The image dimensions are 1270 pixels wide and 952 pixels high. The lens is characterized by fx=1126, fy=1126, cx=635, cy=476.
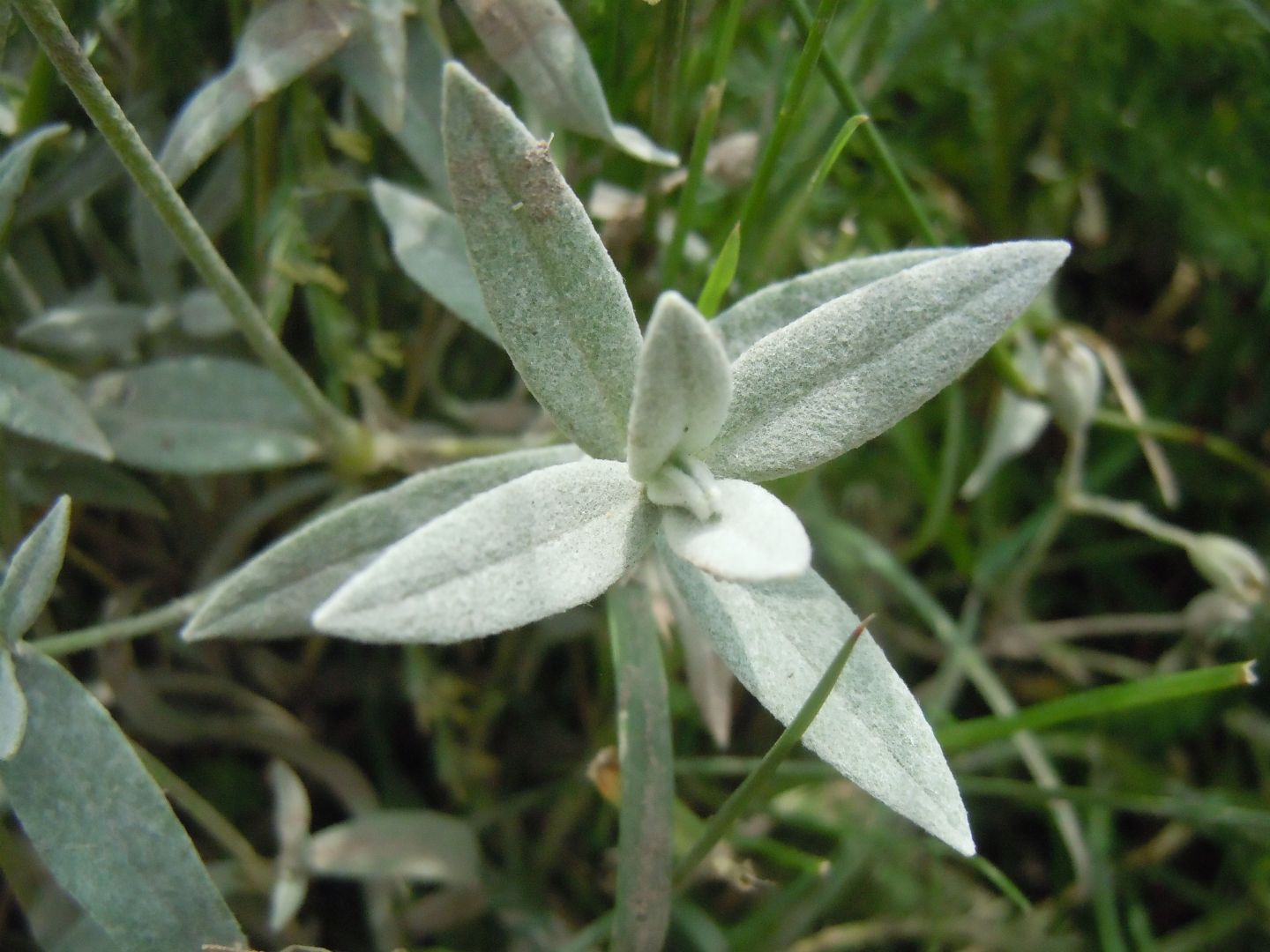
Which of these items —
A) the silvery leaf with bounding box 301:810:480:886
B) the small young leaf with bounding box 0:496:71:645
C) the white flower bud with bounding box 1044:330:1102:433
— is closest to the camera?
the small young leaf with bounding box 0:496:71:645

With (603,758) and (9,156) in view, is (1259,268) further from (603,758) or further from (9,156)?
(9,156)

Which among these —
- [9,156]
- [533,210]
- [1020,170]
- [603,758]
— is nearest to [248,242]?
[9,156]

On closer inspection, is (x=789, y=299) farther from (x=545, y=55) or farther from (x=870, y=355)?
(x=545, y=55)

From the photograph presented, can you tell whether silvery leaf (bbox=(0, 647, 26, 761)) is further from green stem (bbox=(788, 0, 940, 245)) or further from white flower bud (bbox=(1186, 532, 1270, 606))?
white flower bud (bbox=(1186, 532, 1270, 606))

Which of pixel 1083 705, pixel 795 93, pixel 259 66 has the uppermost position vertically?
pixel 259 66

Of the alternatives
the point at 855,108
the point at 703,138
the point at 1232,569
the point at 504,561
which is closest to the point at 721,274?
the point at 703,138

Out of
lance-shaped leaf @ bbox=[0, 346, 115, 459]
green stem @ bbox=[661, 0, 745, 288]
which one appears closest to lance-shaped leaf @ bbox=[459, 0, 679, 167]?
green stem @ bbox=[661, 0, 745, 288]
